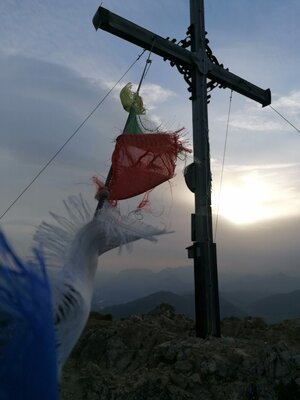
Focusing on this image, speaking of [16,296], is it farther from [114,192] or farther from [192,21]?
[192,21]

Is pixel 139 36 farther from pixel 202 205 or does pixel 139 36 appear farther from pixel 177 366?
pixel 177 366

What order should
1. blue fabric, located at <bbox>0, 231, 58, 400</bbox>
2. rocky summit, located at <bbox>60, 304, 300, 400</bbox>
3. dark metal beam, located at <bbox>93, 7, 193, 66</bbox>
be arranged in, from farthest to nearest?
dark metal beam, located at <bbox>93, 7, 193, 66</bbox>
rocky summit, located at <bbox>60, 304, 300, 400</bbox>
blue fabric, located at <bbox>0, 231, 58, 400</bbox>

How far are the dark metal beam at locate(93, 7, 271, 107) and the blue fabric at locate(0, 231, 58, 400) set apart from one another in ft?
22.0

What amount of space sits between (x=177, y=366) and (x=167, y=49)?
237 inches

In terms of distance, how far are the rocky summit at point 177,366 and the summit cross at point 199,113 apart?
0.80 meters

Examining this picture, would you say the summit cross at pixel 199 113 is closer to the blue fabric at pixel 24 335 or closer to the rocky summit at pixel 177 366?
the rocky summit at pixel 177 366

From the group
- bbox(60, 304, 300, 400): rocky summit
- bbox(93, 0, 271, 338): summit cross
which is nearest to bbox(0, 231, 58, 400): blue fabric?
bbox(60, 304, 300, 400): rocky summit

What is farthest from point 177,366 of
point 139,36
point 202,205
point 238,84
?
point 238,84

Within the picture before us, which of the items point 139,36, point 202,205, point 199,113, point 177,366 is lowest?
point 177,366

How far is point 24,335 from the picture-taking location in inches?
63.1

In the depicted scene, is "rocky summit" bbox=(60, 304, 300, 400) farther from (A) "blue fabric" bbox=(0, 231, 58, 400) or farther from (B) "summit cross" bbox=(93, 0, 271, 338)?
(A) "blue fabric" bbox=(0, 231, 58, 400)

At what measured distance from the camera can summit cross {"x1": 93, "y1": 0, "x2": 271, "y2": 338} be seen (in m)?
7.61

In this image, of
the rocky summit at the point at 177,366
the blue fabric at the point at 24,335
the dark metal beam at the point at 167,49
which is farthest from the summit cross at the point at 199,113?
the blue fabric at the point at 24,335

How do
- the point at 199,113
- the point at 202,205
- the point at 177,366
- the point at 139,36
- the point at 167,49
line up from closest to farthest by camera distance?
the point at 177,366 < the point at 139,36 < the point at 202,205 < the point at 167,49 < the point at 199,113
